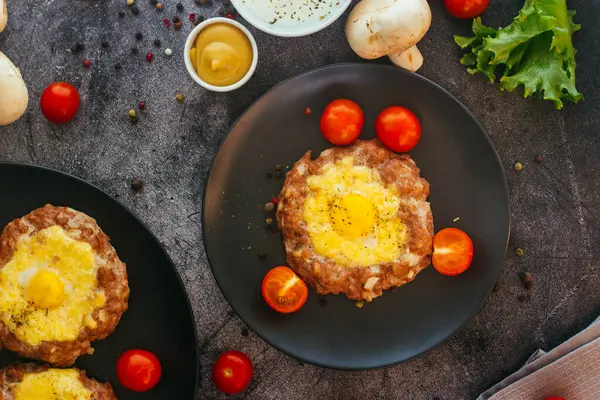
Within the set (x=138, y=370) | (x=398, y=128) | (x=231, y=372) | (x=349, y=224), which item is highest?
(x=398, y=128)

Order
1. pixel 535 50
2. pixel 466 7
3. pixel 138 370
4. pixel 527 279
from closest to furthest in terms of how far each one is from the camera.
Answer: pixel 138 370 → pixel 535 50 → pixel 466 7 → pixel 527 279

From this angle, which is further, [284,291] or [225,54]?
[225,54]

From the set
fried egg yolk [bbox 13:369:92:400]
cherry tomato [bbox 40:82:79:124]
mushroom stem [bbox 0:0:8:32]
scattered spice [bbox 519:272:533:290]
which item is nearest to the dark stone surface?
scattered spice [bbox 519:272:533:290]

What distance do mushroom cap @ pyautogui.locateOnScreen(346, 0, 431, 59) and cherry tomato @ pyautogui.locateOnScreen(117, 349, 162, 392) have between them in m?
2.47

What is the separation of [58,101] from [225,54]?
122cm

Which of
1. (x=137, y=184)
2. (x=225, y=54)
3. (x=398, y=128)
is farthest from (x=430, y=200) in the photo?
(x=137, y=184)

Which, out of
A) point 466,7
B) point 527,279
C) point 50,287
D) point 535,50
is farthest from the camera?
point 527,279

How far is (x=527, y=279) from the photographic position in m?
4.46

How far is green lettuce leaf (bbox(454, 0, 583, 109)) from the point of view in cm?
407

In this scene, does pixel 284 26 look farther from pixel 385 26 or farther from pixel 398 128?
pixel 398 128

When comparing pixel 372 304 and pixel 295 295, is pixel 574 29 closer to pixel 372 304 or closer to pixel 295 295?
pixel 372 304

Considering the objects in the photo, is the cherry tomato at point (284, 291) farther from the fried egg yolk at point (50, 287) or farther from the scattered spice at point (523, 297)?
the scattered spice at point (523, 297)

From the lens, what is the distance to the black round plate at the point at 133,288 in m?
4.00

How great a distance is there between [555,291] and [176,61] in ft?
10.7
